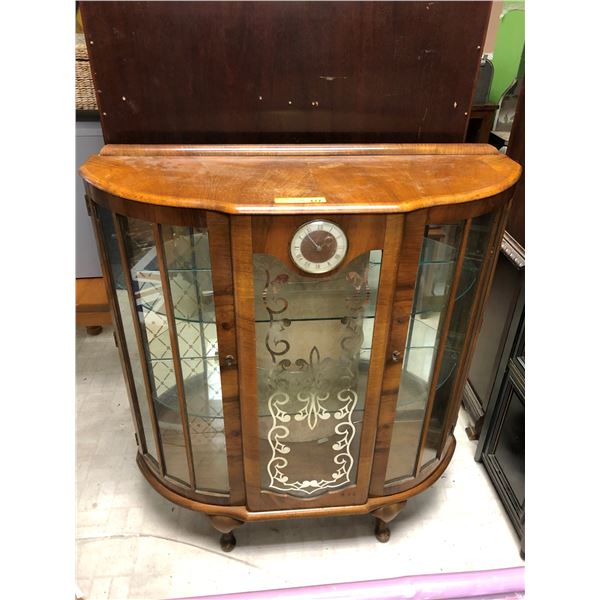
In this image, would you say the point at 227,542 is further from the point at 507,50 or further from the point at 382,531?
the point at 507,50

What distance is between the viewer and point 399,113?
38.4 inches

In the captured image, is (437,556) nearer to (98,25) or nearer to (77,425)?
(77,425)

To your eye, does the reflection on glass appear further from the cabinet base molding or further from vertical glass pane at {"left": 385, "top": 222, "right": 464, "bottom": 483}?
vertical glass pane at {"left": 385, "top": 222, "right": 464, "bottom": 483}

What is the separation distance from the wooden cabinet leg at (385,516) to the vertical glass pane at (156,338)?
17.2 inches

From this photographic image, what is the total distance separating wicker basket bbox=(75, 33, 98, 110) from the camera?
127 centimetres

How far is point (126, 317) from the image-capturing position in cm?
95

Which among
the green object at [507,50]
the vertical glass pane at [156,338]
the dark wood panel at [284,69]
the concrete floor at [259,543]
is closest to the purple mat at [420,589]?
the concrete floor at [259,543]

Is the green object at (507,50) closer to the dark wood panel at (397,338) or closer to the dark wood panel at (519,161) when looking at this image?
the dark wood panel at (519,161)

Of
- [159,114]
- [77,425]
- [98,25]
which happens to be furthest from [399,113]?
[77,425]

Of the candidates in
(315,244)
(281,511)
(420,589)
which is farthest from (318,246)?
(420,589)

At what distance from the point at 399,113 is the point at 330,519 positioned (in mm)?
966

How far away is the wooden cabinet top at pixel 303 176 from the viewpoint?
754 millimetres

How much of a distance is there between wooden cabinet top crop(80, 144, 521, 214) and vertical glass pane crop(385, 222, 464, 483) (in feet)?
0.29

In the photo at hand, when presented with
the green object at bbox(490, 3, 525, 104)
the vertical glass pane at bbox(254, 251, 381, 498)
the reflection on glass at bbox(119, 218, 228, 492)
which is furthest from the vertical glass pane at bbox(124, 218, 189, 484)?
the green object at bbox(490, 3, 525, 104)
